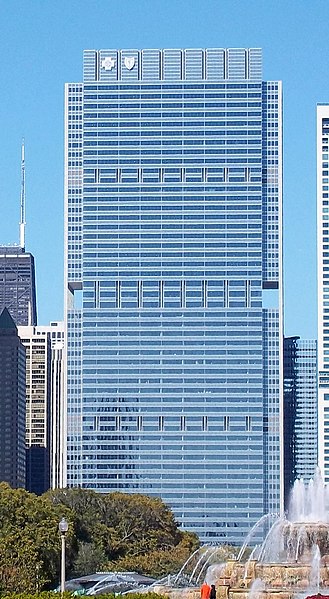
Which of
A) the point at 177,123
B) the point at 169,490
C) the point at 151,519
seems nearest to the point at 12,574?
the point at 151,519

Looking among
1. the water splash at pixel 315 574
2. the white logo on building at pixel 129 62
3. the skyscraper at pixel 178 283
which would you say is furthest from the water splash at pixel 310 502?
the white logo on building at pixel 129 62

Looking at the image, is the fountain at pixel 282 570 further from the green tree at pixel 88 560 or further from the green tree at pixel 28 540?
the green tree at pixel 88 560

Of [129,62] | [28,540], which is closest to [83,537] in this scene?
[28,540]

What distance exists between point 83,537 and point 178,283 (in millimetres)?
82567

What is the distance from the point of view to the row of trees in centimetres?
8069

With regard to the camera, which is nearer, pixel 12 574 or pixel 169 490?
pixel 12 574

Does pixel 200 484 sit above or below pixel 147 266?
below

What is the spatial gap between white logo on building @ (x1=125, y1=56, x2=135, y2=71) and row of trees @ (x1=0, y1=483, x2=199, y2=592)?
7824 cm

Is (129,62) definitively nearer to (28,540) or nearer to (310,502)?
(28,540)

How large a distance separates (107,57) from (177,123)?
→ 1169cm

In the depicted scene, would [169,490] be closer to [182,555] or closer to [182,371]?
[182,371]

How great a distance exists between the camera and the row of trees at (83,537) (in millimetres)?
80688

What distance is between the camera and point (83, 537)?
9675cm

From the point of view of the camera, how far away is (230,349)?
575ft
